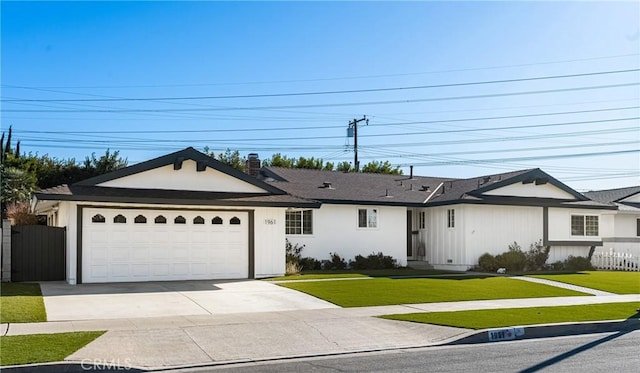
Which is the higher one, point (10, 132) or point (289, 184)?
point (10, 132)

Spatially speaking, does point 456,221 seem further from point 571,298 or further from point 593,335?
point 593,335

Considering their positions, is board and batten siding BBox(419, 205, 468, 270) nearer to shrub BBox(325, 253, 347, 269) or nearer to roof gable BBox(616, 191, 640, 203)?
shrub BBox(325, 253, 347, 269)

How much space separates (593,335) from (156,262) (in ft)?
43.4

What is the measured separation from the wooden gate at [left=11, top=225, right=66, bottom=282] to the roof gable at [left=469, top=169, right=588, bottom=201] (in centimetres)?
1643

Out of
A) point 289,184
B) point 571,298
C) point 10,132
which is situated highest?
point 10,132

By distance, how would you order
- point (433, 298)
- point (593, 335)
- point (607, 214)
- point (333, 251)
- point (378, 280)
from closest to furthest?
point (593, 335) < point (433, 298) < point (378, 280) < point (333, 251) < point (607, 214)

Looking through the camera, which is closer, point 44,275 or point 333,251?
point 44,275

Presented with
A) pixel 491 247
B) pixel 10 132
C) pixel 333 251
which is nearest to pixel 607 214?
pixel 491 247

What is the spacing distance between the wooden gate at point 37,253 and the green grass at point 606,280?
16.7 meters

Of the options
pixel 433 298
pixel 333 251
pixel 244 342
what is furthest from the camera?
pixel 333 251

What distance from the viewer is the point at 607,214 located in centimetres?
3334

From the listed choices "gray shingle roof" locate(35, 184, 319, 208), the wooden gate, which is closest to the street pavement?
"gray shingle roof" locate(35, 184, 319, 208)

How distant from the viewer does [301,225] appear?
92.5 ft

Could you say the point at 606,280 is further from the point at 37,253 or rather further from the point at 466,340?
the point at 37,253
